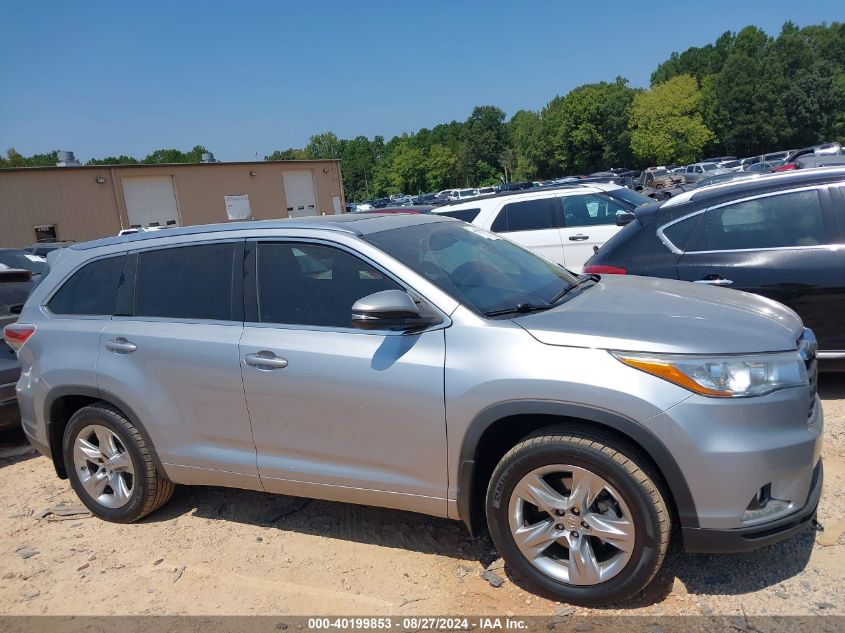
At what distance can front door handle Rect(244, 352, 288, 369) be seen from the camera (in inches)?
131

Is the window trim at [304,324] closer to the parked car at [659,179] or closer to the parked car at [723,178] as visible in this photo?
the parked car at [723,178]

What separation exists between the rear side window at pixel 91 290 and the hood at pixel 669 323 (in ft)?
8.76

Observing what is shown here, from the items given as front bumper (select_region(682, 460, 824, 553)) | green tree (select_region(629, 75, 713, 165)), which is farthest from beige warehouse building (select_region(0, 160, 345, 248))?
green tree (select_region(629, 75, 713, 165))

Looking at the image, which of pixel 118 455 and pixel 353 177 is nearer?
pixel 118 455

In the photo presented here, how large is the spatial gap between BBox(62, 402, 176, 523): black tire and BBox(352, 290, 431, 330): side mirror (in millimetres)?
1823

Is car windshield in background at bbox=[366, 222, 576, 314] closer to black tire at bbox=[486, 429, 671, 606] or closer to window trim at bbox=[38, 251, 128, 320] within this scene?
black tire at bbox=[486, 429, 671, 606]

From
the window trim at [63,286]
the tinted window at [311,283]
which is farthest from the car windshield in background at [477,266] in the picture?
the window trim at [63,286]

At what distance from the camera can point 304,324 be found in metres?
3.40

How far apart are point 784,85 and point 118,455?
7722 cm

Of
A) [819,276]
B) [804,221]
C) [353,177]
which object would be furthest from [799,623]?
[353,177]

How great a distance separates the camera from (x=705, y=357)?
103 inches

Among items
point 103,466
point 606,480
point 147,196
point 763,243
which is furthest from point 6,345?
point 147,196

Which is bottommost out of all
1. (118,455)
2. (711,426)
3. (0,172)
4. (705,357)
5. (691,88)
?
(118,455)

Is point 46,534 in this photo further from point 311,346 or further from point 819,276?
point 819,276
